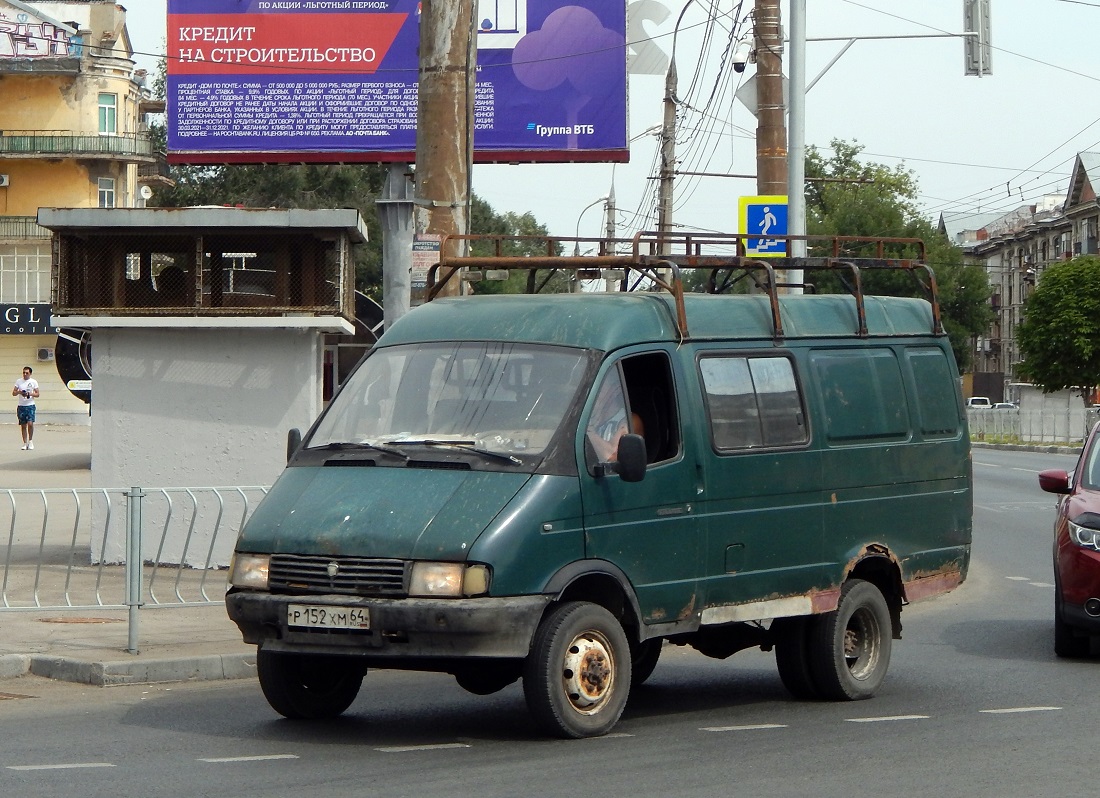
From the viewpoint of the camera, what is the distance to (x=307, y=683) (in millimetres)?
8750

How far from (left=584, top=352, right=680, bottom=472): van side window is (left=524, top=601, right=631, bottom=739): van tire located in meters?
0.85

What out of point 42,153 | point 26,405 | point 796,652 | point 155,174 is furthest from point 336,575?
point 155,174

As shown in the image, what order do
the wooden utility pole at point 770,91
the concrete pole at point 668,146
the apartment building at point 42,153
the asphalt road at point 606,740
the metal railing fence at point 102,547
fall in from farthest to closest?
the apartment building at point 42,153 < the concrete pole at point 668,146 < the wooden utility pole at point 770,91 < the metal railing fence at point 102,547 < the asphalt road at point 606,740

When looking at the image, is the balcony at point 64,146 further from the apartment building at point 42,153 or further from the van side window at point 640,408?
the van side window at point 640,408

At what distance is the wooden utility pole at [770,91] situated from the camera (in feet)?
65.0

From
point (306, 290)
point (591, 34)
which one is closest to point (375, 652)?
point (306, 290)

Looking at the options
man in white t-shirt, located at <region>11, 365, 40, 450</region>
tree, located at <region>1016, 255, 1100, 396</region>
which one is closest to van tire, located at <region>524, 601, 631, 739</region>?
man in white t-shirt, located at <region>11, 365, 40, 450</region>

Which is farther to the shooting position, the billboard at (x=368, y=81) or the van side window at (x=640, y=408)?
A: the billboard at (x=368, y=81)

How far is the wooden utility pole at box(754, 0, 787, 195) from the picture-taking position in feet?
65.0

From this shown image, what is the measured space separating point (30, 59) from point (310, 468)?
63.8 meters

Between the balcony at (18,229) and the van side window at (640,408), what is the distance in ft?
207

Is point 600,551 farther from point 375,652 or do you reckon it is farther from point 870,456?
point 870,456

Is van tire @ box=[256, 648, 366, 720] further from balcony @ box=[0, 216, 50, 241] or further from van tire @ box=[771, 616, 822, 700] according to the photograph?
balcony @ box=[0, 216, 50, 241]

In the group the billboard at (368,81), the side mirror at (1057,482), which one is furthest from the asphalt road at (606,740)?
the billboard at (368,81)
